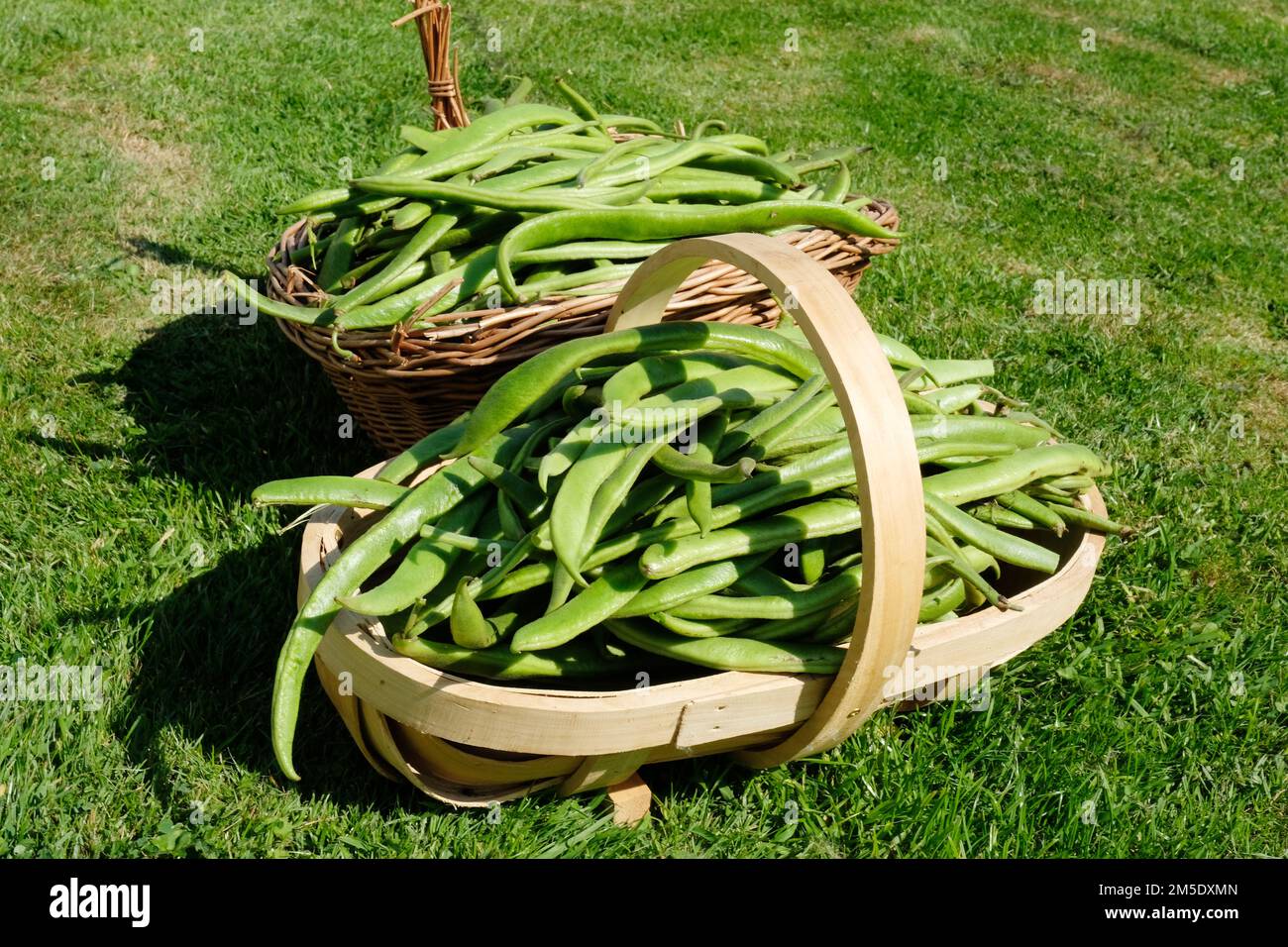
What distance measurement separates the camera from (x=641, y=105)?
17.7 feet

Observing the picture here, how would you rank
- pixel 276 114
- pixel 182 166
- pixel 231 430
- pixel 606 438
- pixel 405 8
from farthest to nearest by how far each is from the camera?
pixel 405 8
pixel 276 114
pixel 182 166
pixel 231 430
pixel 606 438

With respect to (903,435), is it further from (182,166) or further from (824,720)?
(182,166)

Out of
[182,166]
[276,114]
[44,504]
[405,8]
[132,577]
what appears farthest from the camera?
[405,8]

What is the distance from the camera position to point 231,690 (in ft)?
7.72

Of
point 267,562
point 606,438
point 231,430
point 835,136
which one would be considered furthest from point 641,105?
point 606,438

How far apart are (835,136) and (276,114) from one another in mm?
2644

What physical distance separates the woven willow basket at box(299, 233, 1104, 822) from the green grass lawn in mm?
185

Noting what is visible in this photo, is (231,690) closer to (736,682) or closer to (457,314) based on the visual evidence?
(457,314)

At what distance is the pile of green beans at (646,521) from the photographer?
1.88 meters

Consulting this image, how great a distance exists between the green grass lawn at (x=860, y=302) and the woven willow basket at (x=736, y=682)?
0.18 metres

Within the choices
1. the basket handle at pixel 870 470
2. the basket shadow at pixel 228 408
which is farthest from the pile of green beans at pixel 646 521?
the basket shadow at pixel 228 408

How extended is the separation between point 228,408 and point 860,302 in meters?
2.19

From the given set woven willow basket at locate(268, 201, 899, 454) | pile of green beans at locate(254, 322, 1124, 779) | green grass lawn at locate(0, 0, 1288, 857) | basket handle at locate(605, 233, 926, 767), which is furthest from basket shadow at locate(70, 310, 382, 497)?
basket handle at locate(605, 233, 926, 767)

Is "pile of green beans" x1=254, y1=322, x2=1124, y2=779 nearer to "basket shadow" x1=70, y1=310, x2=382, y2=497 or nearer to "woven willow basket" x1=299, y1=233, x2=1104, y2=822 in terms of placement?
"woven willow basket" x1=299, y1=233, x2=1104, y2=822
